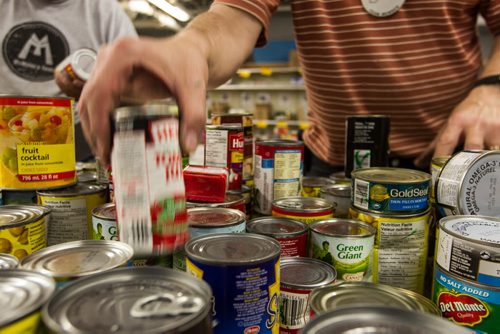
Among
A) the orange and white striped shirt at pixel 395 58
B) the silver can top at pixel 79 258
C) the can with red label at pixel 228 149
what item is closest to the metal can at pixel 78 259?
the silver can top at pixel 79 258

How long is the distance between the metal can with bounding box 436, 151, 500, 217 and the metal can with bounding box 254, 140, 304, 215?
0.45 m

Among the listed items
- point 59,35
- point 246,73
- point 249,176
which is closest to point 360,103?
point 249,176

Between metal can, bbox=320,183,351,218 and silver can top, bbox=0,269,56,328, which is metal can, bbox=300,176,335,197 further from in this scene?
silver can top, bbox=0,269,56,328

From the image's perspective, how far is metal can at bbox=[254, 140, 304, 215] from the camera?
A: 4.37 feet

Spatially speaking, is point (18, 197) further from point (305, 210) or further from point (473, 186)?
point (473, 186)

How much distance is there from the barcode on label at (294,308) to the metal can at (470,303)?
28 cm

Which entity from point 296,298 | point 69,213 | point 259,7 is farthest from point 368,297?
point 259,7

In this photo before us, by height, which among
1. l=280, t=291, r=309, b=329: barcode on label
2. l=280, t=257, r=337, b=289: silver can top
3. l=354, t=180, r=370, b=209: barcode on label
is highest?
l=354, t=180, r=370, b=209: barcode on label

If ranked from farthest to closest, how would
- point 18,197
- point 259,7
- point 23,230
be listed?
1. point 259,7
2. point 18,197
3. point 23,230

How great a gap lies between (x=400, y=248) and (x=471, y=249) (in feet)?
0.82

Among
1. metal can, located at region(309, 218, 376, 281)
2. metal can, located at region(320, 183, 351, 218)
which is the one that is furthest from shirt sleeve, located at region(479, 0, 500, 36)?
metal can, located at region(309, 218, 376, 281)

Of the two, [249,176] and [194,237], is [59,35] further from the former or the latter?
[194,237]

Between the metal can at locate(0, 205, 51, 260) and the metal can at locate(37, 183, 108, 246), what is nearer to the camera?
the metal can at locate(0, 205, 51, 260)

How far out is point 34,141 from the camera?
1147mm
